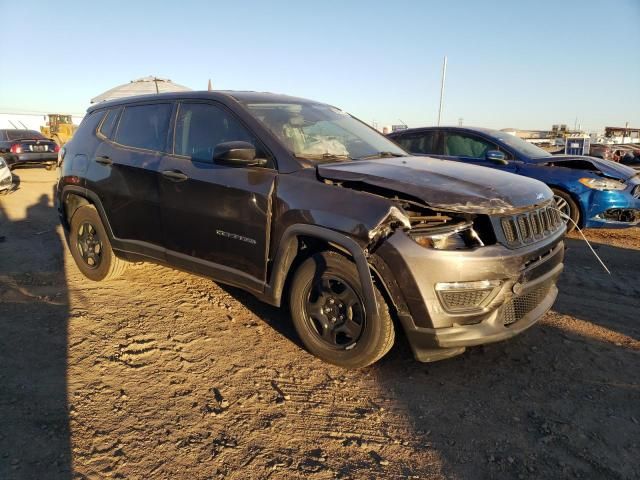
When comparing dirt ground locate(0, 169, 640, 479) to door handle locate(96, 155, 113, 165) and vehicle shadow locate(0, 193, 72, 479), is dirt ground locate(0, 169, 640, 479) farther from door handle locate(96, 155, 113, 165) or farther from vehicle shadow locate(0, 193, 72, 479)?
door handle locate(96, 155, 113, 165)

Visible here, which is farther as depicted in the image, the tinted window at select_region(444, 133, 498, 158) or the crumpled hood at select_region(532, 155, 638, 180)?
the tinted window at select_region(444, 133, 498, 158)

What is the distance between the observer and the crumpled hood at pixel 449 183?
2807 millimetres

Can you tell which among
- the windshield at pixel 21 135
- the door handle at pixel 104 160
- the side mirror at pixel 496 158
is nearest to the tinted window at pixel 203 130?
the door handle at pixel 104 160

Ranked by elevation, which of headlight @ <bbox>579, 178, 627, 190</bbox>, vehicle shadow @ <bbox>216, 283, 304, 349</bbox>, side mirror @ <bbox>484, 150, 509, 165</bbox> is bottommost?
vehicle shadow @ <bbox>216, 283, 304, 349</bbox>

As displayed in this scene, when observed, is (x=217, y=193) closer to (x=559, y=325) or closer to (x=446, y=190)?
(x=446, y=190)

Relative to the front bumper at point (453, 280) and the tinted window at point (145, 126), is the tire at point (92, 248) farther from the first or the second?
the front bumper at point (453, 280)

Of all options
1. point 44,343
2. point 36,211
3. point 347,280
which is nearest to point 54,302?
point 44,343

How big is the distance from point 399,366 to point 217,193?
72.4 inches

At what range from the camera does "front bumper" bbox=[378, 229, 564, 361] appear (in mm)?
2727

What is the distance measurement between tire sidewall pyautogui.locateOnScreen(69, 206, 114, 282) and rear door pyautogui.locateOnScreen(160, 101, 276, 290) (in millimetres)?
1085

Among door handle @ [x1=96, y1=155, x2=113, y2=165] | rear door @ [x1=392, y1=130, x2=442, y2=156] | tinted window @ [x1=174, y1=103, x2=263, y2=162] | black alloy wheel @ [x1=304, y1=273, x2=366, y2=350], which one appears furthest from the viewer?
rear door @ [x1=392, y1=130, x2=442, y2=156]

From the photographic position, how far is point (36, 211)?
29.9ft

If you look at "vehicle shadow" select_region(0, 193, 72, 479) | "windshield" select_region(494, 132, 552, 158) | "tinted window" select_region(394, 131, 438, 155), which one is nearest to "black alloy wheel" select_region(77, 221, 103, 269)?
"vehicle shadow" select_region(0, 193, 72, 479)

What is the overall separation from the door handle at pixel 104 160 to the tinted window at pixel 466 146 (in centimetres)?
520
